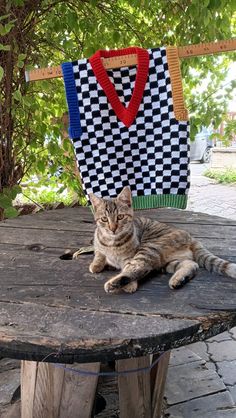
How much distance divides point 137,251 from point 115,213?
6.8 inches

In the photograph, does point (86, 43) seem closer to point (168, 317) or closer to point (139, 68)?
point (139, 68)

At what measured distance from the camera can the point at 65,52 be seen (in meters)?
2.74

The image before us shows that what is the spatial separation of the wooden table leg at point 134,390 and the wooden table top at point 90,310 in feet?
1.32

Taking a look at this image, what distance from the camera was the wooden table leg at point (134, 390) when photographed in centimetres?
153

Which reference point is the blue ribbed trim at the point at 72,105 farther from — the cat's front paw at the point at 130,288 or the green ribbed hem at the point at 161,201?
the cat's front paw at the point at 130,288

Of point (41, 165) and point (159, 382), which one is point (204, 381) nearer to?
point (159, 382)

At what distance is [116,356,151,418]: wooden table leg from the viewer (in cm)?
153

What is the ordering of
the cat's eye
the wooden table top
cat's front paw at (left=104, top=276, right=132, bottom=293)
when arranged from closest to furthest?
the wooden table top < cat's front paw at (left=104, top=276, right=132, bottom=293) < the cat's eye

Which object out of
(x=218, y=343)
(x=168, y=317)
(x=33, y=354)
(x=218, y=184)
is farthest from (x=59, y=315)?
(x=218, y=184)

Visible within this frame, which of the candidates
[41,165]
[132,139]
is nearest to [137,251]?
[132,139]

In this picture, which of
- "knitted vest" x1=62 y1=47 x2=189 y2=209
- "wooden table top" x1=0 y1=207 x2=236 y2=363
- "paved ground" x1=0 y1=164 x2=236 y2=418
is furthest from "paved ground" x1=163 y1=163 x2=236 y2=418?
"knitted vest" x1=62 y1=47 x2=189 y2=209

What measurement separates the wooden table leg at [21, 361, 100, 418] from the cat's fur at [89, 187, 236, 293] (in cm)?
41

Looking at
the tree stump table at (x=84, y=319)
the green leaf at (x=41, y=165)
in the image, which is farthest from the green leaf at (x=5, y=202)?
the green leaf at (x=41, y=165)

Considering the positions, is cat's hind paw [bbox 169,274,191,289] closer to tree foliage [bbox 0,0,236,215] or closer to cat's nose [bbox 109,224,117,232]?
cat's nose [bbox 109,224,117,232]
